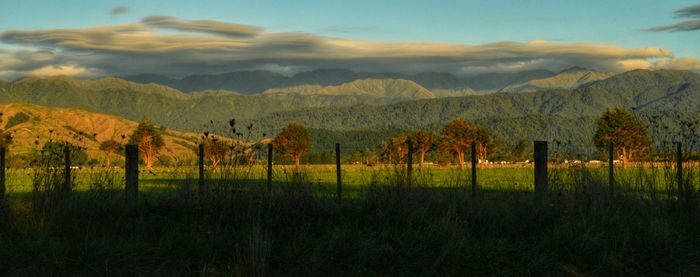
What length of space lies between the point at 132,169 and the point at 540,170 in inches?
280

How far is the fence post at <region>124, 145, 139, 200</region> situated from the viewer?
11.7 metres

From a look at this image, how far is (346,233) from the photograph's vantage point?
9.56 m

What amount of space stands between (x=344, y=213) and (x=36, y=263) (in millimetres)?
4367

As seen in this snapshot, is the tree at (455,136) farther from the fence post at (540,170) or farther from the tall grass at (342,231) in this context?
the tall grass at (342,231)

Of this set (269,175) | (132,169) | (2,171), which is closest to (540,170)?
(269,175)

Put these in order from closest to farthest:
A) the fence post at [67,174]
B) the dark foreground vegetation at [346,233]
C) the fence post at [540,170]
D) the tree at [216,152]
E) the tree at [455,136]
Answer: the dark foreground vegetation at [346,233], the fence post at [67,174], the fence post at [540,170], the tree at [216,152], the tree at [455,136]

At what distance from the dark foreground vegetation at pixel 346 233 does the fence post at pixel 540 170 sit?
0.74ft

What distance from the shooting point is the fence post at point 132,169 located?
1174 centimetres

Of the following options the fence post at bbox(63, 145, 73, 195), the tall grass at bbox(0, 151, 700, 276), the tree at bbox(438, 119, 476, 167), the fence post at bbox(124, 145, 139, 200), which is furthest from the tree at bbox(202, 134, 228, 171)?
the tree at bbox(438, 119, 476, 167)

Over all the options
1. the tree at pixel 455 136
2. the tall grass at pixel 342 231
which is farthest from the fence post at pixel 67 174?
the tree at pixel 455 136

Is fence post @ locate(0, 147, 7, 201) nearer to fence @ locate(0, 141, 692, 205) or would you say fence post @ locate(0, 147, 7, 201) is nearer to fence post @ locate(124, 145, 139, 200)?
fence @ locate(0, 141, 692, 205)

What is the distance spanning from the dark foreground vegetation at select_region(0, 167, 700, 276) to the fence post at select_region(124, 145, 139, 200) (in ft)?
1.08

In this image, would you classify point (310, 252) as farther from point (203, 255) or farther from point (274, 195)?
point (274, 195)

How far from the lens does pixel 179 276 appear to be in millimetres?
8414
